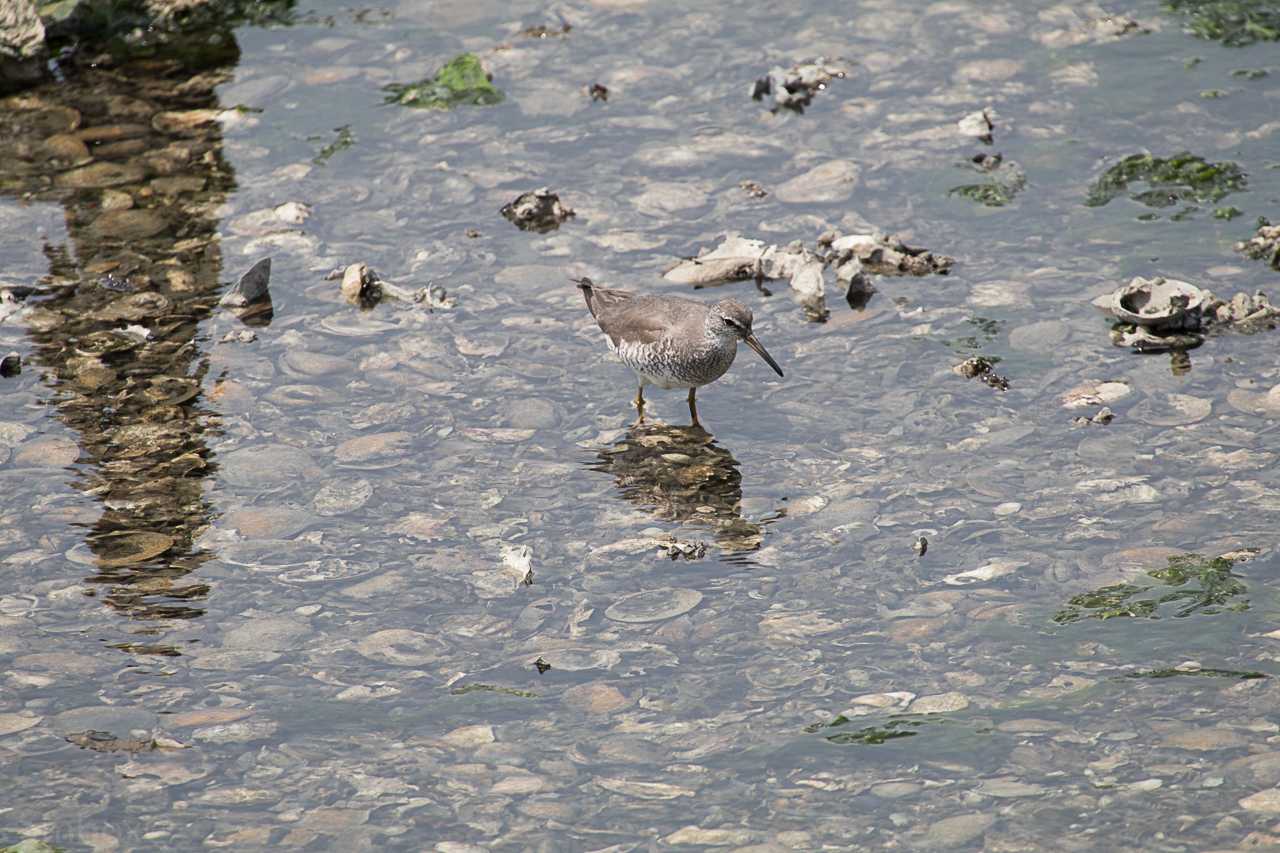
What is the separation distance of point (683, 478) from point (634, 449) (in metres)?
0.53

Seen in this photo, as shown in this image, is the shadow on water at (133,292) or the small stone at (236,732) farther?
the shadow on water at (133,292)

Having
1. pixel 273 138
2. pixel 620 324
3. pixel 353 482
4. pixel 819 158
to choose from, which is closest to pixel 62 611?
pixel 353 482

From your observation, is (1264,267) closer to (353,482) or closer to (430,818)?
(353,482)

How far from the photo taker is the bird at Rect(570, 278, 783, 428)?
11195 mm

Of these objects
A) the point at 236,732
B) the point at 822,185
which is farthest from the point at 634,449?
the point at 822,185

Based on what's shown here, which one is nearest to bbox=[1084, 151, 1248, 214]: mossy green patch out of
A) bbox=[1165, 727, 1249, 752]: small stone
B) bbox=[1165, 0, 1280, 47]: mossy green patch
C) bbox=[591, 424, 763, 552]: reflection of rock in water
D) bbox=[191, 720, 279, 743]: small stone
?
bbox=[1165, 0, 1280, 47]: mossy green patch

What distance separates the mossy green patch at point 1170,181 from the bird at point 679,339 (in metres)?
4.18

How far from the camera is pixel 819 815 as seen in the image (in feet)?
26.0

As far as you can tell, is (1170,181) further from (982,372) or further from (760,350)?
(760,350)

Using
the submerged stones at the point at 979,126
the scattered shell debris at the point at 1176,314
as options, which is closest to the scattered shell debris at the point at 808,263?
the scattered shell debris at the point at 1176,314

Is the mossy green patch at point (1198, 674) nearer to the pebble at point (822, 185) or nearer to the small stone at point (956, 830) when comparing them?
the small stone at point (956, 830)

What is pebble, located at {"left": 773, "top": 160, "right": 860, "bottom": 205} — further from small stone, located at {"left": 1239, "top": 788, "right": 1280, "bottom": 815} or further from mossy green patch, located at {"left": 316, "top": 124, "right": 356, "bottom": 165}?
small stone, located at {"left": 1239, "top": 788, "right": 1280, "bottom": 815}

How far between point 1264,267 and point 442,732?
817cm

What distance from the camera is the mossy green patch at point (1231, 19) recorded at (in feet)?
52.6
